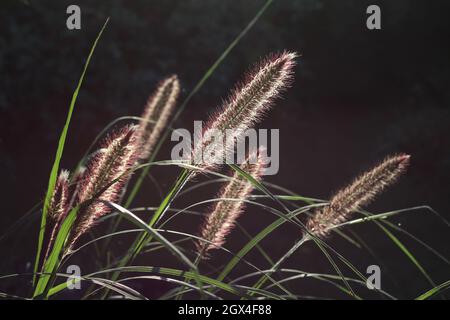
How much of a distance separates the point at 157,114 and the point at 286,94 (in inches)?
124

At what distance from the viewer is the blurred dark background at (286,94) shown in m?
4.02

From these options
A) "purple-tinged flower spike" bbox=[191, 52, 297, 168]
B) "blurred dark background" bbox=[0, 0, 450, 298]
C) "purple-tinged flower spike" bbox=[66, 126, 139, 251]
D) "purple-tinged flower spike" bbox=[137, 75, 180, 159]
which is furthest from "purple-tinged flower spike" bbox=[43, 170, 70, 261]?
"blurred dark background" bbox=[0, 0, 450, 298]

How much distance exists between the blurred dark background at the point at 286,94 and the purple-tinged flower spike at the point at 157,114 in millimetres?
1368

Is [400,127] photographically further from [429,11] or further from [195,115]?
[195,115]

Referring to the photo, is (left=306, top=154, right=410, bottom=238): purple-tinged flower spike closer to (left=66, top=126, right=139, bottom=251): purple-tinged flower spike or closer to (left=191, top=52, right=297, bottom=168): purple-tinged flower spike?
(left=191, top=52, right=297, bottom=168): purple-tinged flower spike

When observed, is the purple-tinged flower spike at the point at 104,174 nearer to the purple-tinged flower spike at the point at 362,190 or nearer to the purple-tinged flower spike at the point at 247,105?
the purple-tinged flower spike at the point at 247,105

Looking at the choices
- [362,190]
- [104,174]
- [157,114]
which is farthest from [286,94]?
[104,174]

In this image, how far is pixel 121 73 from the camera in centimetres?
425

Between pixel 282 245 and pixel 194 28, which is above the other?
pixel 194 28

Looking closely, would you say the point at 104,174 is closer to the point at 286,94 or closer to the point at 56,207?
the point at 56,207

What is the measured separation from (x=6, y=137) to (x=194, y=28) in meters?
1.80

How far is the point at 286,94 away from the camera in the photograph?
500cm

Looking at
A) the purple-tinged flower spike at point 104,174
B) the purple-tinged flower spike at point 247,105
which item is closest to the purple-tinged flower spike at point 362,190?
the purple-tinged flower spike at point 247,105
